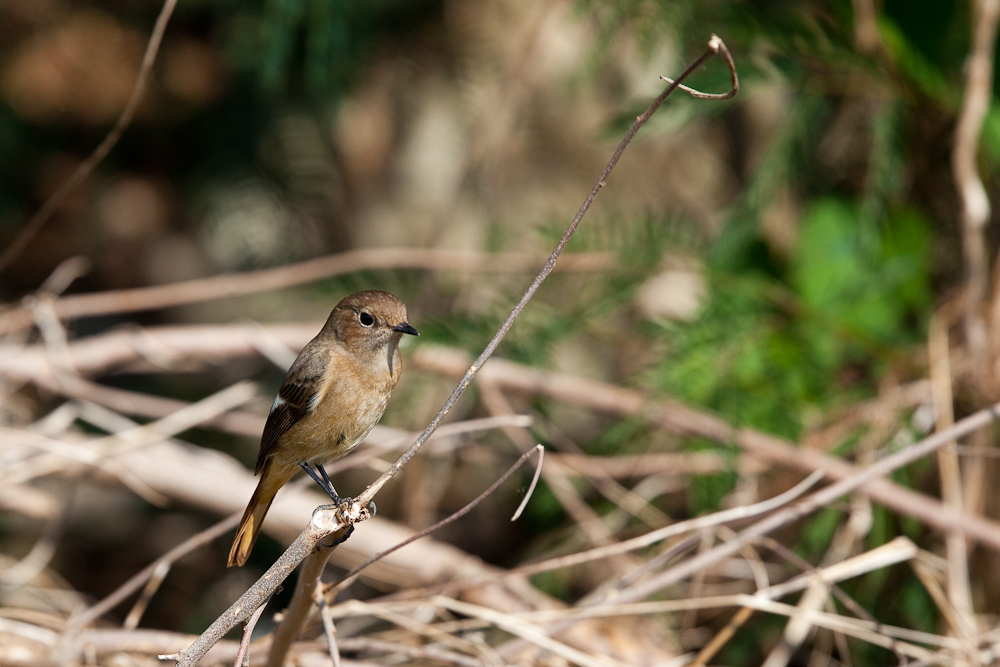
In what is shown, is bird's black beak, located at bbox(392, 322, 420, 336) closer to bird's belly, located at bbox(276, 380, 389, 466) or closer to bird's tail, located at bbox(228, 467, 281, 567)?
bird's belly, located at bbox(276, 380, 389, 466)

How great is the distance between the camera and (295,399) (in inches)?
81.7

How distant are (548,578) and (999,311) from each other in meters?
2.02

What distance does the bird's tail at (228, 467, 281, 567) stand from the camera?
1843mm

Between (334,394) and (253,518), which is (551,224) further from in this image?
(253,518)

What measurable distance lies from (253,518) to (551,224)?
6.23ft

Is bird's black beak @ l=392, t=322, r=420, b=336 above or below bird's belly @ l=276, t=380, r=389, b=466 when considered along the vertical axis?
above

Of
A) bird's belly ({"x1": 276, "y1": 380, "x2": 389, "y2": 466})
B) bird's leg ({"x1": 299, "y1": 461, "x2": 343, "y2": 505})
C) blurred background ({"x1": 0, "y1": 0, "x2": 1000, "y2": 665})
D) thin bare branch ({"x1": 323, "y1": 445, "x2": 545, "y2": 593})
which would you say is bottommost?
thin bare branch ({"x1": 323, "y1": 445, "x2": 545, "y2": 593})

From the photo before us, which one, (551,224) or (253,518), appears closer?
(253,518)

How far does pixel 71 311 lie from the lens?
3.44 meters

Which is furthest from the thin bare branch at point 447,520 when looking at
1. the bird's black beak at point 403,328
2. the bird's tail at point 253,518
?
the bird's black beak at point 403,328

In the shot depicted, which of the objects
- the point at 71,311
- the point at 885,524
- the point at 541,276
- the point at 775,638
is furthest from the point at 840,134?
the point at 71,311

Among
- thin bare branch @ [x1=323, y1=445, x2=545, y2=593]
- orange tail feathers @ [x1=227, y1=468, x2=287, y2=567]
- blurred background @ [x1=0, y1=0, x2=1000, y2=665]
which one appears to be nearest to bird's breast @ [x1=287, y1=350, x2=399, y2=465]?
orange tail feathers @ [x1=227, y1=468, x2=287, y2=567]

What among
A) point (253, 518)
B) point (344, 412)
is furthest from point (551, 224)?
point (253, 518)

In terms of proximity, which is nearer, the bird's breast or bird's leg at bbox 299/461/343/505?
the bird's breast
